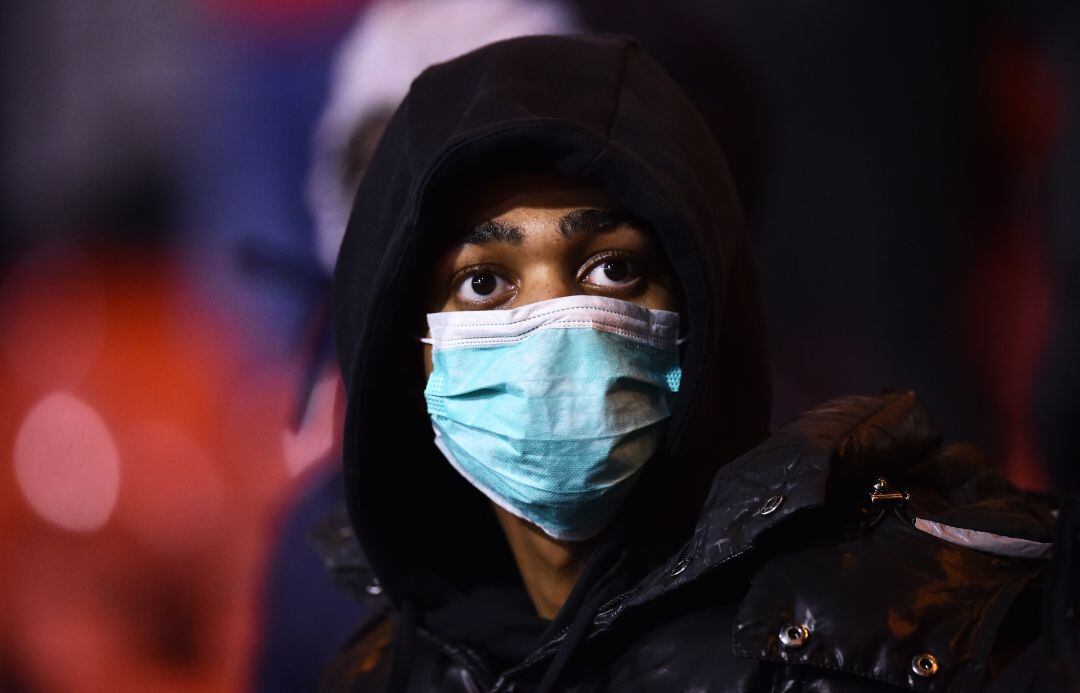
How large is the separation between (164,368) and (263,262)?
1.12 ft

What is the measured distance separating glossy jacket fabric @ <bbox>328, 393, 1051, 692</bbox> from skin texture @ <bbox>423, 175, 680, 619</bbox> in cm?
27

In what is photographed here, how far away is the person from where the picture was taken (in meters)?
1.26

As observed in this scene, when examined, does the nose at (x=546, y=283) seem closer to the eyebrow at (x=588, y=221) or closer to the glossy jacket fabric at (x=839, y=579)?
the eyebrow at (x=588, y=221)

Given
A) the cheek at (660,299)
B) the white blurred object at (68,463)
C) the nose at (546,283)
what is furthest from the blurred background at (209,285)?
the nose at (546,283)

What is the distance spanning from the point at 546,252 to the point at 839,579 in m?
0.62

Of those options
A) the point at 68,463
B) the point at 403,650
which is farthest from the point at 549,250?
the point at 68,463

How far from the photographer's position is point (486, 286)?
1.63 meters

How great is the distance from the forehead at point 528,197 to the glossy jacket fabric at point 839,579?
46 cm

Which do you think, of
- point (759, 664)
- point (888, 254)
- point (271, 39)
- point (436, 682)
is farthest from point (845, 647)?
point (271, 39)

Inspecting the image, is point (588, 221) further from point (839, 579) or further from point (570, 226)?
point (839, 579)

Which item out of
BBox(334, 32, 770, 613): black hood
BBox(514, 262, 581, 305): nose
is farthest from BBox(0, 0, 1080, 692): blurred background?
BBox(514, 262, 581, 305): nose

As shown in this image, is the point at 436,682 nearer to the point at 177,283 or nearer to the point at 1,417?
the point at 177,283

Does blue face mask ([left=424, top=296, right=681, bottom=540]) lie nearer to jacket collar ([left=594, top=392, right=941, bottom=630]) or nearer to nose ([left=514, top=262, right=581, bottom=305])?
nose ([left=514, top=262, right=581, bottom=305])

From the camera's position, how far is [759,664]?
132cm
